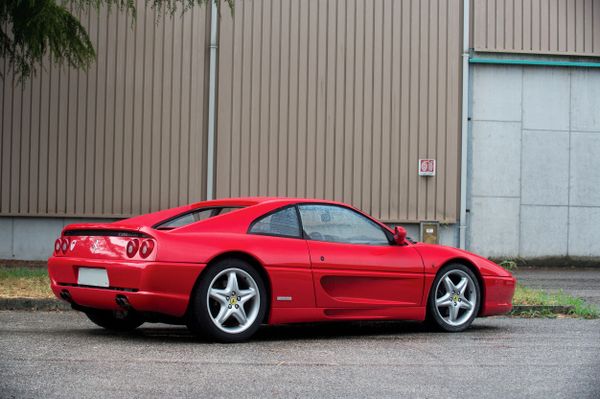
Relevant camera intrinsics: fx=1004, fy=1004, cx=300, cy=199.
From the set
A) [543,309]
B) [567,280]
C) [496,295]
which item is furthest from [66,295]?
[567,280]

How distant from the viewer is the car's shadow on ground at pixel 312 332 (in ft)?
27.1

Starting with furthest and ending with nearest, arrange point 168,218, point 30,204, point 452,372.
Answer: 1. point 30,204
2. point 168,218
3. point 452,372

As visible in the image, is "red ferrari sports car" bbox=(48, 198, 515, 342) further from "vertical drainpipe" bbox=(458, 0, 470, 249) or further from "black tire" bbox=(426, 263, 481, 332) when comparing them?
"vertical drainpipe" bbox=(458, 0, 470, 249)

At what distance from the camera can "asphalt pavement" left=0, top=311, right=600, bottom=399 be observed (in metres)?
5.75

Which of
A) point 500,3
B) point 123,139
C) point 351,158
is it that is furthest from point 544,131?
point 123,139

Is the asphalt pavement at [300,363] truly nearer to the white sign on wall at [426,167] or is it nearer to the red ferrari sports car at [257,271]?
the red ferrari sports car at [257,271]

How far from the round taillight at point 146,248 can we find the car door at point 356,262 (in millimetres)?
1414

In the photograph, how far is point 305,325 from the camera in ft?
31.7

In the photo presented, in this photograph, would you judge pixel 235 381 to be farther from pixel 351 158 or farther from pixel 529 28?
pixel 529 28

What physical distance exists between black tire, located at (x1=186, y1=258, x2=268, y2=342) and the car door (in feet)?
1.95

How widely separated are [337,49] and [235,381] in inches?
532

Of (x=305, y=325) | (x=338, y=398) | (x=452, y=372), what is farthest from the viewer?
(x=305, y=325)

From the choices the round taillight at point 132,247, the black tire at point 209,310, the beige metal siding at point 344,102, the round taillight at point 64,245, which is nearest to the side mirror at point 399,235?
the black tire at point 209,310

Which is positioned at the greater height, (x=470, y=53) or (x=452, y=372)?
(x=470, y=53)
